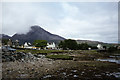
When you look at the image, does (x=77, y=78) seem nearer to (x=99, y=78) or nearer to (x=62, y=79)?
(x=62, y=79)

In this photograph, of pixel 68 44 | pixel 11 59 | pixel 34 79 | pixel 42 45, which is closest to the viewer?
pixel 34 79

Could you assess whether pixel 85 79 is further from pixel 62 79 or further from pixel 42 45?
pixel 42 45

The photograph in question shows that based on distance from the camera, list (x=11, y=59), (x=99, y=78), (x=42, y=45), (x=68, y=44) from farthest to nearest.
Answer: (x=42, y=45) < (x=68, y=44) < (x=11, y=59) < (x=99, y=78)

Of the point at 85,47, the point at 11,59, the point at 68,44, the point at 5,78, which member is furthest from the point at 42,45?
the point at 5,78

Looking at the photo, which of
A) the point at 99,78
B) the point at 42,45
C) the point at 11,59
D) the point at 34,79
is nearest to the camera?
the point at 34,79

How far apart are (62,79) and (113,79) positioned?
578cm

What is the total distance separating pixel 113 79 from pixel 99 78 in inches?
59.2

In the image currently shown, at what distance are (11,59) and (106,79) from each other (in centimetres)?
2291

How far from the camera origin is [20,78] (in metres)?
Answer: 12.4

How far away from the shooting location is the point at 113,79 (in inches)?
502

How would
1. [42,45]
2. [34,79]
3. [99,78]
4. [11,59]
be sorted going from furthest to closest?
[42,45]
[11,59]
[99,78]
[34,79]

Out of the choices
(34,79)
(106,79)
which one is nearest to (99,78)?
(106,79)

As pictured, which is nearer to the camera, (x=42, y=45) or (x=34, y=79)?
(x=34, y=79)

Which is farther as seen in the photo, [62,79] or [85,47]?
[85,47]
